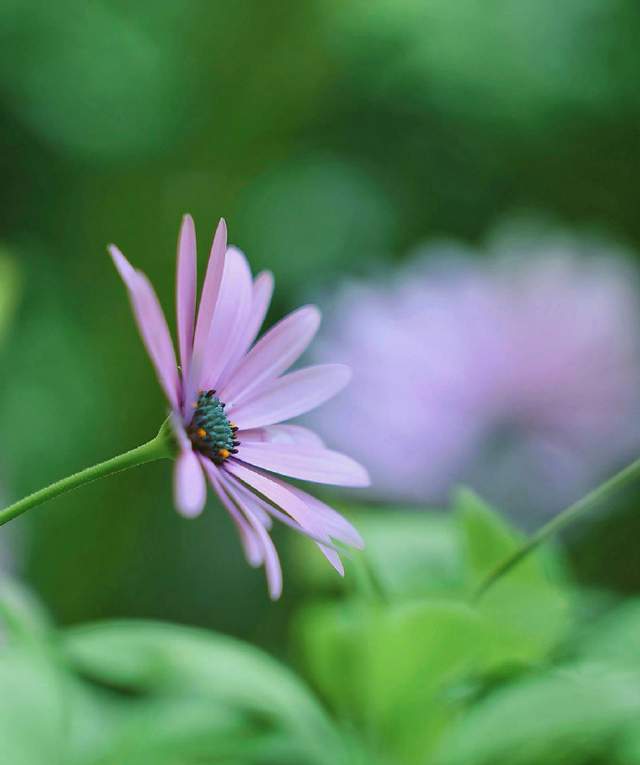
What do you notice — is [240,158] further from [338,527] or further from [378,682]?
[338,527]

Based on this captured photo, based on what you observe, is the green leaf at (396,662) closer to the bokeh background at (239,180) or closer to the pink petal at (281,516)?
the pink petal at (281,516)

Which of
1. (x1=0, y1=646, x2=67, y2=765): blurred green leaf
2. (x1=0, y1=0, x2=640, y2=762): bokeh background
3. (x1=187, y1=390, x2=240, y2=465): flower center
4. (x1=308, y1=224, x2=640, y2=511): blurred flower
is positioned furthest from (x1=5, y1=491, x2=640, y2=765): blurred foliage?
(x1=0, y1=0, x2=640, y2=762): bokeh background

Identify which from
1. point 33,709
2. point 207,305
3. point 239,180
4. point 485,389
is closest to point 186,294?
point 207,305

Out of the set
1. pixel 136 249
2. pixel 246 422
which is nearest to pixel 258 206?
pixel 136 249

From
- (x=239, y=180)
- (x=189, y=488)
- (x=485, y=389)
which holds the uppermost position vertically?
(x=239, y=180)

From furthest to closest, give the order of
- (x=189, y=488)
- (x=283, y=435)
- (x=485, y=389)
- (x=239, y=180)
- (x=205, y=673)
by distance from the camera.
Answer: (x=239, y=180) → (x=485, y=389) → (x=205, y=673) → (x=283, y=435) → (x=189, y=488)

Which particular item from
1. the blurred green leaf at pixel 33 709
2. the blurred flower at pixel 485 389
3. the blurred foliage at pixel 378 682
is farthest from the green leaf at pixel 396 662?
the blurred flower at pixel 485 389
